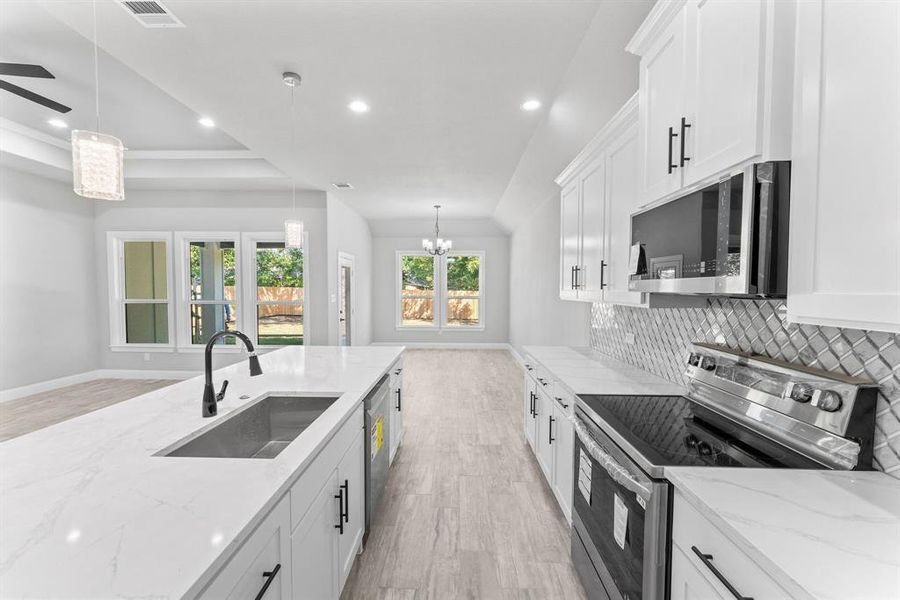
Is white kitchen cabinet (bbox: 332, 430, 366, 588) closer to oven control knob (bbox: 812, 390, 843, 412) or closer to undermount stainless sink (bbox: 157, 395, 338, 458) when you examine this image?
undermount stainless sink (bbox: 157, 395, 338, 458)

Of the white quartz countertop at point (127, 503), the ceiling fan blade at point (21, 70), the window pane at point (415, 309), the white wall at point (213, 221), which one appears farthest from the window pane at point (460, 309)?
the white quartz countertop at point (127, 503)

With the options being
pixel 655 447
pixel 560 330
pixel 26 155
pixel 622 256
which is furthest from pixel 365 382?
pixel 26 155

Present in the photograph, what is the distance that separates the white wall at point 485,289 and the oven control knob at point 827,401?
800cm

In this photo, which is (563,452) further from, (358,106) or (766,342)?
(358,106)

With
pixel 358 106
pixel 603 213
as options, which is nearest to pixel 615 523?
pixel 603 213

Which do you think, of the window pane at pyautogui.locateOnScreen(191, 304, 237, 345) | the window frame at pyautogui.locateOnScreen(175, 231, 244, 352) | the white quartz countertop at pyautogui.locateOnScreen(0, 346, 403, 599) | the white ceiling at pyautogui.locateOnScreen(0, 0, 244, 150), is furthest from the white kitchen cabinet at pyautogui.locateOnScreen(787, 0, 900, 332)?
the window pane at pyautogui.locateOnScreen(191, 304, 237, 345)

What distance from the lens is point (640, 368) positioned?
257cm

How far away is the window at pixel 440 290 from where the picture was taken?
922 centimetres

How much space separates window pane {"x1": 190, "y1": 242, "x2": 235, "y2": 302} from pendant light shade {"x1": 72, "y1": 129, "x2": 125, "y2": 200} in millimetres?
4524

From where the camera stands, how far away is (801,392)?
1.24 m

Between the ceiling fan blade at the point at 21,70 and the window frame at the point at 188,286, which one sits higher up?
the ceiling fan blade at the point at 21,70

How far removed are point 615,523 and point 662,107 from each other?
164 cm

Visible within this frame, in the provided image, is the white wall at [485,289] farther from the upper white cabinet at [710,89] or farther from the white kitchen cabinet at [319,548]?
the white kitchen cabinet at [319,548]

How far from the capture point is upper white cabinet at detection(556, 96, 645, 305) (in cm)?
209
